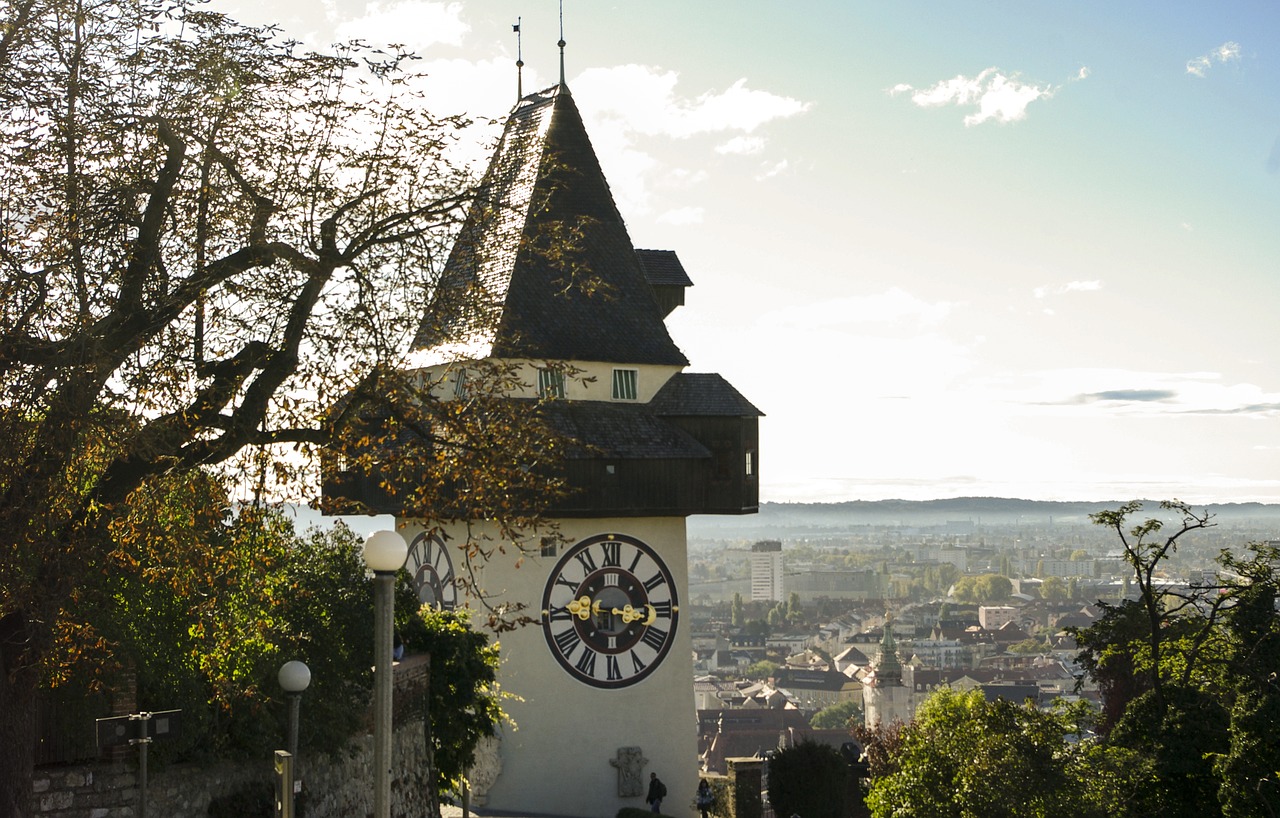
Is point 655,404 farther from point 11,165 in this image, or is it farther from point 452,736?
point 11,165

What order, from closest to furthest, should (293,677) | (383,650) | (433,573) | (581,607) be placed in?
(383,650)
(293,677)
(581,607)
(433,573)

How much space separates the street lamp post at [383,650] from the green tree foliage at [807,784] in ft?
55.7

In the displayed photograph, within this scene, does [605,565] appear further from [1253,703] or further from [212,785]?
[212,785]

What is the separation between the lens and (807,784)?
25938 millimetres

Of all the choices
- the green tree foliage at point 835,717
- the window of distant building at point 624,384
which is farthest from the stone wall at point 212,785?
the green tree foliage at point 835,717

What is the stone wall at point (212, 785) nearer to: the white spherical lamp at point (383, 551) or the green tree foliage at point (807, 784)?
the white spherical lamp at point (383, 551)

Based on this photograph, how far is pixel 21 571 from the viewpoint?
415 inches

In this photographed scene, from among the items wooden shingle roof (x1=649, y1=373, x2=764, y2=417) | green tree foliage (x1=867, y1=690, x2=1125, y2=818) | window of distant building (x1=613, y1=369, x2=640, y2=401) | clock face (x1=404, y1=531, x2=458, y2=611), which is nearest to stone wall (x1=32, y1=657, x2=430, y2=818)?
green tree foliage (x1=867, y1=690, x2=1125, y2=818)

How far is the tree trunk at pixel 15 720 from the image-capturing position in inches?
409

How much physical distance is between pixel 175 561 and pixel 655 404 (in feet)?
54.4

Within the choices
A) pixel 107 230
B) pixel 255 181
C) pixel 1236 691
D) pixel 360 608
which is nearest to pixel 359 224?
pixel 255 181

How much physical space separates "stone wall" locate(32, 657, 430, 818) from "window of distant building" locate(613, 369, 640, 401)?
10.4m

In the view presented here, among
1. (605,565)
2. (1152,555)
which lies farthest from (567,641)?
(1152,555)

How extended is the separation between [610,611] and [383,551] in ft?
57.9
